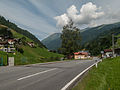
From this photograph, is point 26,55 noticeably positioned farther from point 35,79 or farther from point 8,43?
point 35,79

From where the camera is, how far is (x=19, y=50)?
86.6 metres

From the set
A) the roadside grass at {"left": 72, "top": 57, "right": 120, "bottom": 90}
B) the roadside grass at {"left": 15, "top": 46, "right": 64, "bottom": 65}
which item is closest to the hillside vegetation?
the roadside grass at {"left": 15, "top": 46, "right": 64, "bottom": 65}

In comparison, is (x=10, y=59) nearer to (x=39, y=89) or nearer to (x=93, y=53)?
(x=39, y=89)

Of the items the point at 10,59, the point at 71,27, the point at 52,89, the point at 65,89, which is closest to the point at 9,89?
the point at 52,89

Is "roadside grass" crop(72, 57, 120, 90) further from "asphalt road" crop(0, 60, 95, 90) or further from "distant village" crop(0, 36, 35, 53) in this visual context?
"distant village" crop(0, 36, 35, 53)

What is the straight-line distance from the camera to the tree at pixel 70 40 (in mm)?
50656

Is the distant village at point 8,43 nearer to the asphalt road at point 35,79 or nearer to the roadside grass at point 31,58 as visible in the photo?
the roadside grass at point 31,58

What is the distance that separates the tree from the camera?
5066cm

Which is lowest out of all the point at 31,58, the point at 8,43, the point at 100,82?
the point at 100,82

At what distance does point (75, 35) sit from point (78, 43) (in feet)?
12.5

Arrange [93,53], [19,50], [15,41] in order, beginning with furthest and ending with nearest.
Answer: [93,53], [15,41], [19,50]

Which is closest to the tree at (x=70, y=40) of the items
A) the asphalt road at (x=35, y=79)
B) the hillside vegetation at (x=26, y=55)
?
the hillside vegetation at (x=26, y=55)

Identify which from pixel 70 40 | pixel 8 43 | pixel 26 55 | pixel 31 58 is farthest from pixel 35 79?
pixel 8 43

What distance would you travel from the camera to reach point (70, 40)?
51.6 meters
